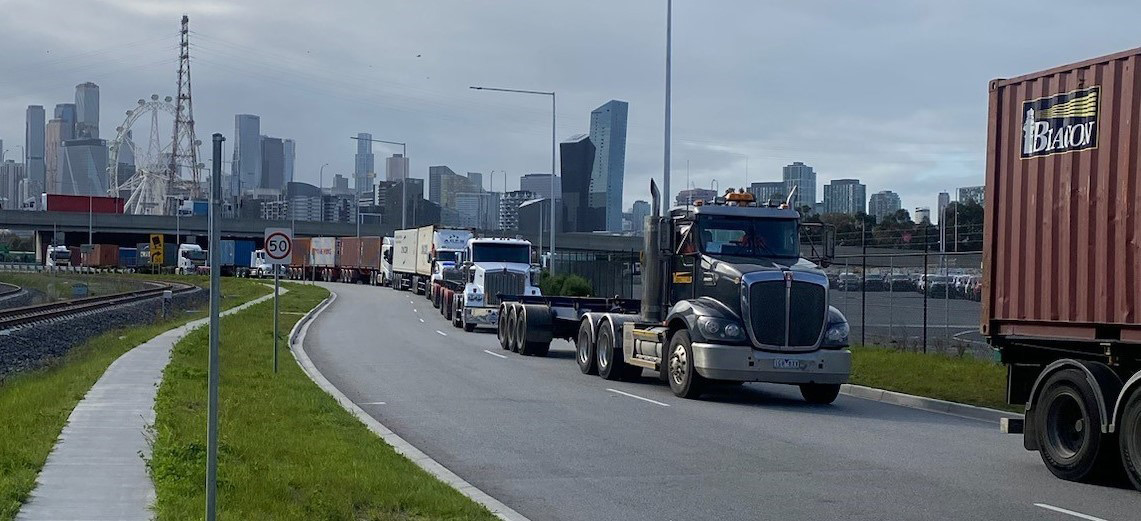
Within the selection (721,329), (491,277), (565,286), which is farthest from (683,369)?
(565,286)

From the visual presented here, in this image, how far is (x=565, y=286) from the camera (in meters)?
47.6

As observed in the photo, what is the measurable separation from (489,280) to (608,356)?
16573 mm

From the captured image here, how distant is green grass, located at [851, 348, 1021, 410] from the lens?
18834mm

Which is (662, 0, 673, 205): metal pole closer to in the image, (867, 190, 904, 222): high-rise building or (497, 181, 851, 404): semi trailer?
(497, 181, 851, 404): semi trailer

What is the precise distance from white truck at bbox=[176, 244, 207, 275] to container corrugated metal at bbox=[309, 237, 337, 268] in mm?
12898

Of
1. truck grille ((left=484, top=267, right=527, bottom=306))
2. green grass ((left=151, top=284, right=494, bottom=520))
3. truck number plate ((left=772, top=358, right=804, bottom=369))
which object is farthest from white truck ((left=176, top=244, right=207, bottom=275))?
truck number plate ((left=772, top=358, right=804, bottom=369))

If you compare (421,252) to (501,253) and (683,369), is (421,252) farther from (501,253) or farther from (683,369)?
(683,369)

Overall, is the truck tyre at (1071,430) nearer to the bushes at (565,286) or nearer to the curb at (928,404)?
the curb at (928,404)

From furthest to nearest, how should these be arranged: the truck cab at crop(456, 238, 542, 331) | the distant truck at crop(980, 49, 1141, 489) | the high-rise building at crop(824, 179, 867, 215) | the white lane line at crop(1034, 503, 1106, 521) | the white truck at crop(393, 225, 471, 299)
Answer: the high-rise building at crop(824, 179, 867, 215)
the white truck at crop(393, 225, 471, 299)
the truck cab at crop(456, 238, 542, 331)
the distant truck at crop(980, 49, 1141, 489)
the white lane line at crop(1034, 503, 1106, 521)

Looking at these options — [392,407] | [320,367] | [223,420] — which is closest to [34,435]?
[223,420]

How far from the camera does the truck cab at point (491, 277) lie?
37812mm

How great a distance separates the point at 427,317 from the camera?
44.9 metres

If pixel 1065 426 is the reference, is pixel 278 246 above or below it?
above

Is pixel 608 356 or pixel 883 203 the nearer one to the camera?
pixel 608 356
